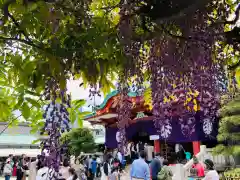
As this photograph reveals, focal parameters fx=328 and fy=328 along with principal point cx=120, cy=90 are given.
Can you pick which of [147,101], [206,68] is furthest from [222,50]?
[147,101]

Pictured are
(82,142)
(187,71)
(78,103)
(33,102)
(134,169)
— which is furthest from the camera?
(82,142)

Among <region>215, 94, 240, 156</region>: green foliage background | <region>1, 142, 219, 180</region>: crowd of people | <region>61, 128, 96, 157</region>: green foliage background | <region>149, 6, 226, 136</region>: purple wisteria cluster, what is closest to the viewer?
<region>149, 6, 226, 136</region>: purple wisteria cluster

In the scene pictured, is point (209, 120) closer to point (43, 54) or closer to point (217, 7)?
point (217, 7)

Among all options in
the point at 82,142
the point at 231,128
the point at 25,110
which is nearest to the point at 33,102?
the point at 25,110

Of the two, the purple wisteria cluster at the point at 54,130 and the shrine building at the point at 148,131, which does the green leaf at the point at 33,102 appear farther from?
the shrine building at the point at 148,131

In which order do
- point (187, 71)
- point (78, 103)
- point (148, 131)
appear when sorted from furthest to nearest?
point (148, 131)
point (78, 103)
point (187, 71)

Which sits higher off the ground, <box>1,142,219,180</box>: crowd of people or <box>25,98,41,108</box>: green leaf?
<box>25,98,41,108</box>: green leaf

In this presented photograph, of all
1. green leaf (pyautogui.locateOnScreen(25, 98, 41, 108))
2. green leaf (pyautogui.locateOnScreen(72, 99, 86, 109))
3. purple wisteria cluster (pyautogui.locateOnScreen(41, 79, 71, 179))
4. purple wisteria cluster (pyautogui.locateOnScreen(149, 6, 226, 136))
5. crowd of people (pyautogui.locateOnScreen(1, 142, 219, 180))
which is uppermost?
purple wisteria cluster (pyautogui.locateOnScreen(149, 6, 226, 136))

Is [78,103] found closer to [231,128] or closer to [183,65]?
[183,65]

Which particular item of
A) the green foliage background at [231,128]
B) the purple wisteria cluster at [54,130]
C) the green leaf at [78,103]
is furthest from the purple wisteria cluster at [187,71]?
the green foliage background at [231,128]

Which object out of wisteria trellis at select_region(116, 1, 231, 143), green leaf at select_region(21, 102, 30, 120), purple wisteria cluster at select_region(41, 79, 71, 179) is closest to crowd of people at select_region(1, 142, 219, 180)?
purple wisteria cluster at select_region(41, 79, 71, 179)

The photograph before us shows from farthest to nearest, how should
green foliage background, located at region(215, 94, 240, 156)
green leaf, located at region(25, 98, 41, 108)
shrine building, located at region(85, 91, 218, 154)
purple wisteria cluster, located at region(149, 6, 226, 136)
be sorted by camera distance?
Result: shrine building, located at region(85, 91, 218, 154) → green foliage background, located at region(215, 94, 240, 156) → purple wisteria cluster, located at region(149, 6, 226, 136) → green leaf, located at region(25, 98, 41, 108)

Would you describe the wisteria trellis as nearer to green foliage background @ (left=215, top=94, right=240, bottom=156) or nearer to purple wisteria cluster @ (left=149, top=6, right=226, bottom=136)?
purple wisteria cluster @ (left=149, top=6, right=226, bottom=136)

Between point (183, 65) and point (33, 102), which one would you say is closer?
point (33, 102)
